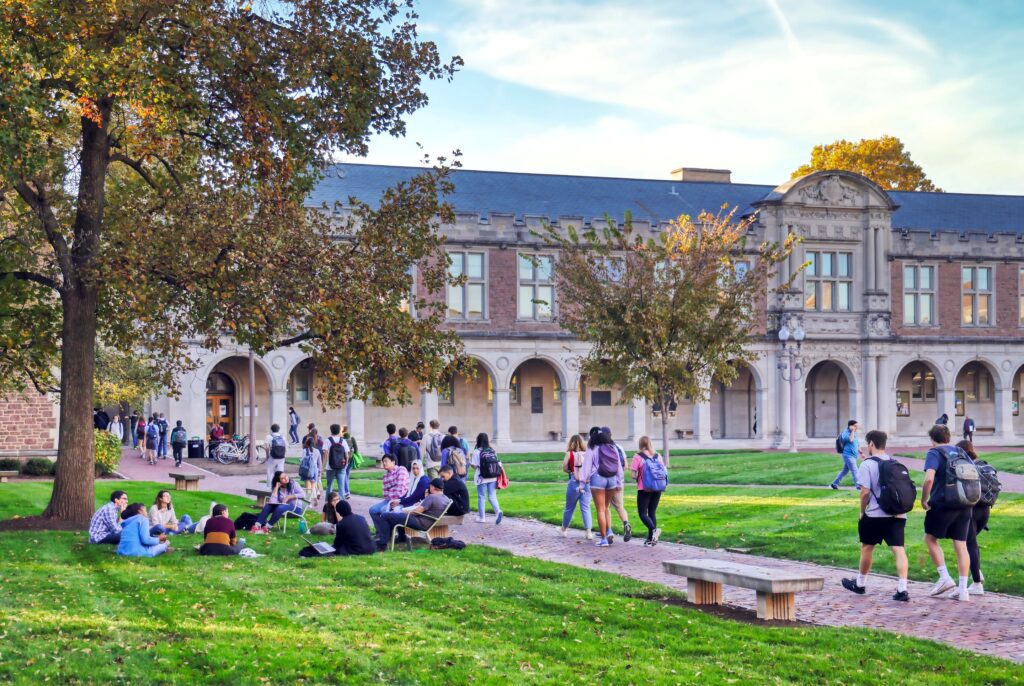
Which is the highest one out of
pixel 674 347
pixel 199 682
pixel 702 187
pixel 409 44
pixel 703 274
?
pixel 702 187

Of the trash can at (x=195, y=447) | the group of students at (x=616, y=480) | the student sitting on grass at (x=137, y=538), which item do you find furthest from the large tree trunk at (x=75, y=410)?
the trash can at (x=195, y=447)

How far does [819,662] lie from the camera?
32.4 ft

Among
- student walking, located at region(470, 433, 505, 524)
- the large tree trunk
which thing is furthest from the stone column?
the large tree trunk

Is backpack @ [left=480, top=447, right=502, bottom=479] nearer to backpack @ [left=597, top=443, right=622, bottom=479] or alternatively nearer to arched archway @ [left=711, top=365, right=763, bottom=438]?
backpack @ [left=597, top=443, right=622, bottom=479]

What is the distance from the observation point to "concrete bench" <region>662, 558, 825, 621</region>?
1174 cm

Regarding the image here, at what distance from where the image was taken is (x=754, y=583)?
11.8 m

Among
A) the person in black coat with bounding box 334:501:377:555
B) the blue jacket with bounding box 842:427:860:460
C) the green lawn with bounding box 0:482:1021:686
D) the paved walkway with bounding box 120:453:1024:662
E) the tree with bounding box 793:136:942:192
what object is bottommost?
the paved walkway with bounding box 120:453:1024:662

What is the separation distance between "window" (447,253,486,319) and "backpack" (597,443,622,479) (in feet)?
95.5

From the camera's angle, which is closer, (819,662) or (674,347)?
(819,662)

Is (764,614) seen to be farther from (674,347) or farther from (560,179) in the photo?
(560,179)

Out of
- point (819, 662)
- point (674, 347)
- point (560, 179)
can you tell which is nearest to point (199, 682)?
point (819, 662)

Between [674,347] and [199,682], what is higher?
[674,347]

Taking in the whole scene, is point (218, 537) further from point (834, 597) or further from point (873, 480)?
point (873, 480)

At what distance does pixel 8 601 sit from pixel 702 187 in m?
45.4
